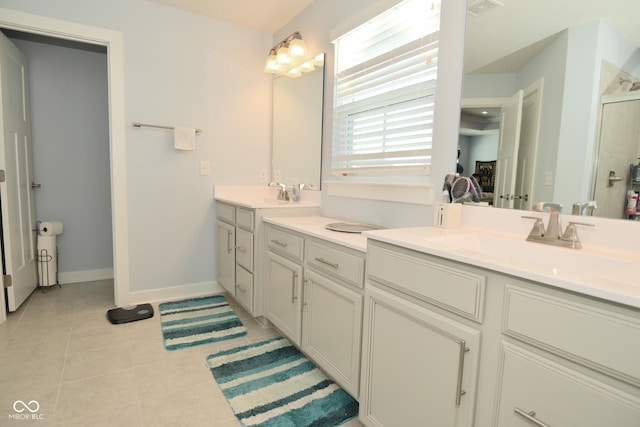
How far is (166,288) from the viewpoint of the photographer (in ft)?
9.59

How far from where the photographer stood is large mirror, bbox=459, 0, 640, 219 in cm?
112

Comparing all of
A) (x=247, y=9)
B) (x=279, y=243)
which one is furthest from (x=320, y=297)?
(x=247, y=9)

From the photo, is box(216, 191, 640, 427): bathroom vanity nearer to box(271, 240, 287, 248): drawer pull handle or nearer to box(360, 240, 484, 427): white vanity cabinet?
box(360, 240, 484, 427): white vanity cabinet

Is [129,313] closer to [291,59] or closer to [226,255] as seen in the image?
[226,255]

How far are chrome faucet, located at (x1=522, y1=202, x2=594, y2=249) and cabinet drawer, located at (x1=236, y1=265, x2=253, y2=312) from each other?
172 centimetres

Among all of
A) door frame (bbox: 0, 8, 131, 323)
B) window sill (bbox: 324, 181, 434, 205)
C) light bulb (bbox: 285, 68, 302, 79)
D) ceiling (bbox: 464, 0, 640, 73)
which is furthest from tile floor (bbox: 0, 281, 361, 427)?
light bulb (bbox: 285, 68, 302, 79)

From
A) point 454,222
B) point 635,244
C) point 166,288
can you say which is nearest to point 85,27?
point 166,288

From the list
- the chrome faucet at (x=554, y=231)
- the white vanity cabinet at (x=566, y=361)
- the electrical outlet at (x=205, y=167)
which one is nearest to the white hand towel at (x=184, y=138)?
the electrical outlet at (x=205, y=167)

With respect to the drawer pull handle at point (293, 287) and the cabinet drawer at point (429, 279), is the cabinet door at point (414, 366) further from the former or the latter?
the drawer pull handle at point (293, 287)

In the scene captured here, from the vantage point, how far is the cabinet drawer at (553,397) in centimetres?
72

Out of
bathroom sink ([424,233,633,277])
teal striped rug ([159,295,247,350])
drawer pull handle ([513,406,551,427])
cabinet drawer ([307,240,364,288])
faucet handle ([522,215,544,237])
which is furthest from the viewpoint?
teal striped rug ([159,295,247,350])

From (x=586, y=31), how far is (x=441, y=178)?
29.7 inches

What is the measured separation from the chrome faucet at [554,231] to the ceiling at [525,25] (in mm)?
572

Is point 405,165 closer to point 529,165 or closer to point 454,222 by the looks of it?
point 454,222
